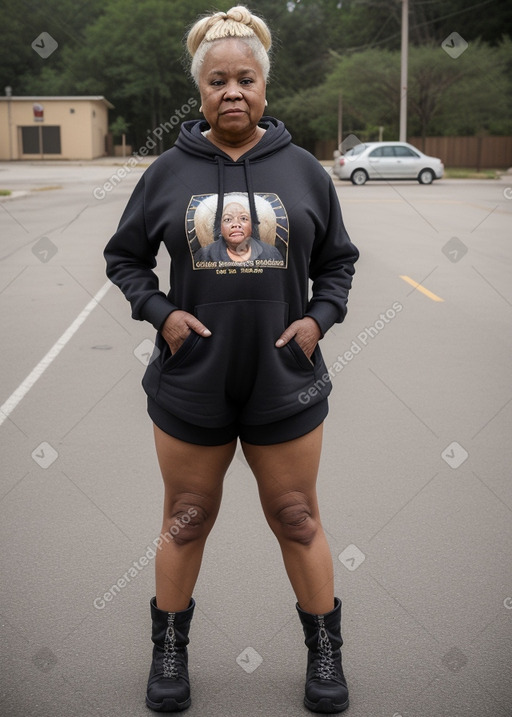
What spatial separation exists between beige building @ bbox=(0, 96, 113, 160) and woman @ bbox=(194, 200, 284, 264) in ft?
217

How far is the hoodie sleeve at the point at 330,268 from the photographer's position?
2832 millimetres

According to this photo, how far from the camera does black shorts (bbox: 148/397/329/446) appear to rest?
275cm

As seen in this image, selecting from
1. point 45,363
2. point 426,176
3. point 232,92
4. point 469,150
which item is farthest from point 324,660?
point 469,150

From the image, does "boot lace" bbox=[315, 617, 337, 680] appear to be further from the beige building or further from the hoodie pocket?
the beige building

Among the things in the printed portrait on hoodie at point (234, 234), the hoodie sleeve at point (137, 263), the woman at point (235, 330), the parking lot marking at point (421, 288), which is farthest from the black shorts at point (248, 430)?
the parking lot marking at point (421, 288)

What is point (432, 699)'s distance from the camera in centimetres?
296

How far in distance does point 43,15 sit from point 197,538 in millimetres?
93667

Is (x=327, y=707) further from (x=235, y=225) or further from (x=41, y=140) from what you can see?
(x=41, y=140)

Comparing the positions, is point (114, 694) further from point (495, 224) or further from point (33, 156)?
point (33, 156)

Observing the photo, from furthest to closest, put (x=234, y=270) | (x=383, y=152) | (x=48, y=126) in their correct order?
(x=48, y=126) < (x=383, y=152) < (x=234, y=270)

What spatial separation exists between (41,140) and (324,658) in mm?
67465

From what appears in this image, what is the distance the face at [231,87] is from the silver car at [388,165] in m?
32.8

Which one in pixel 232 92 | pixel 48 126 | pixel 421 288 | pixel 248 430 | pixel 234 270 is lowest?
pixel 48 126

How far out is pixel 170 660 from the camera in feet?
9.71
